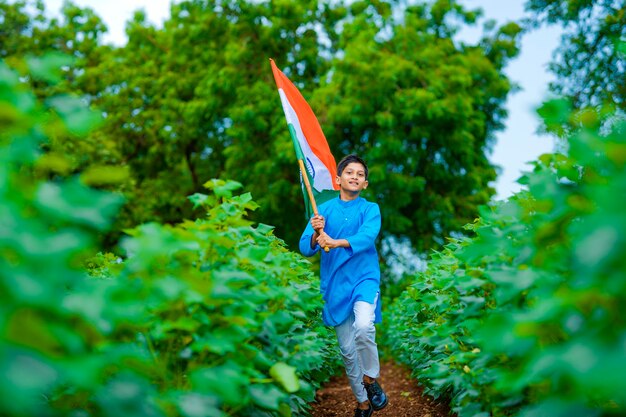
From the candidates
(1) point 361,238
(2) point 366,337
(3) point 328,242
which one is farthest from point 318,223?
(2) point 366,337

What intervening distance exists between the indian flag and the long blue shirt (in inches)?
14.7

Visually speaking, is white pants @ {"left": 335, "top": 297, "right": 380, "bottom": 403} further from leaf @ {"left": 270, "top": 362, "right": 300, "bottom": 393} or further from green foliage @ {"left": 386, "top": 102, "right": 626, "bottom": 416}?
leaf @ {"left": 270, "top": 362, "right": 300, "bottom": 393}

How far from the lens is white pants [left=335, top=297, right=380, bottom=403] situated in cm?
507

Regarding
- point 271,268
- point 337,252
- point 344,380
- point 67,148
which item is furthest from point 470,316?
point 67,148

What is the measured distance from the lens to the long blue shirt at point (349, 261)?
5273mm

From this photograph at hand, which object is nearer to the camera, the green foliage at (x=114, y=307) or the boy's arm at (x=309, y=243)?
the green foliage at (x=114, y=307)

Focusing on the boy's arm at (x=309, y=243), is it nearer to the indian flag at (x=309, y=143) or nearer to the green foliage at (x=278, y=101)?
the indian flag at (x=309, y=143)

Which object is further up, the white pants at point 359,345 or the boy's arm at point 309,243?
the boy's arm at point 309,243

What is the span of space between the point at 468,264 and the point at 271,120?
1631cm

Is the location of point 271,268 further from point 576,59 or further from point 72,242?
point 576,59

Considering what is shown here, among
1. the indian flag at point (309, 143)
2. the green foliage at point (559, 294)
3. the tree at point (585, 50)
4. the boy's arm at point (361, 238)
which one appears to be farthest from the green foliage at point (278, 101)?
the green foliage at point (559, 294)

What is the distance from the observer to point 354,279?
5336mm

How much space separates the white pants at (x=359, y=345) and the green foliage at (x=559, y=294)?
1.43 metres

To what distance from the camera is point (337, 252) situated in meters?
5.47
